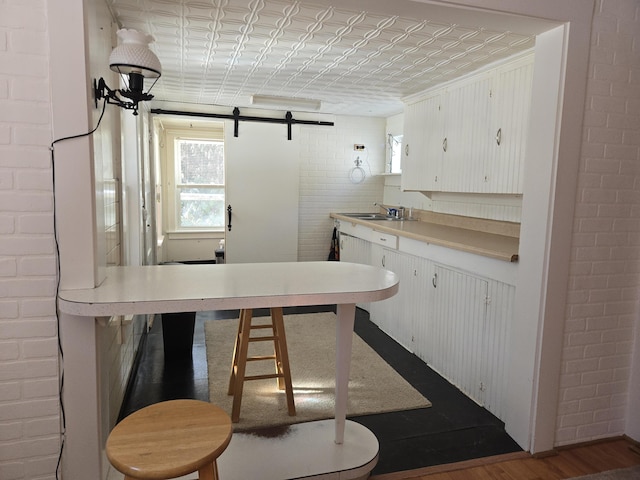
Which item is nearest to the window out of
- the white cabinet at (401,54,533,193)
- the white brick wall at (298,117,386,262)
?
the white brick wall at (298,117,386,262)

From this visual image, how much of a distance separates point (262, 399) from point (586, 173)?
224 cm

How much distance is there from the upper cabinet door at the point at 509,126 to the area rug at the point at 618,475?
1.66 m


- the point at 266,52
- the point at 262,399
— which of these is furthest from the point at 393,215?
the point at 262,399

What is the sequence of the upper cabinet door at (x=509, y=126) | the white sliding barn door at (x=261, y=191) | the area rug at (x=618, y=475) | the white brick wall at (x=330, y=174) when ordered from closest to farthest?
the area rug at (x=618, y=475)
the upper cabinet door at (x=509, y=126)
the white sliding barn door at (x=261, y=191)
the white brick wall at (x=330, y=174)

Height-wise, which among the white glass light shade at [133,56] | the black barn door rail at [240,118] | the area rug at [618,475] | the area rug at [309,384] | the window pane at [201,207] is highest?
the black barn door rail at [240,118]

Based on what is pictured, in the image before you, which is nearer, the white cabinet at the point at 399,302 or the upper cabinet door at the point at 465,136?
the upper cabinet door at the point at 465,136

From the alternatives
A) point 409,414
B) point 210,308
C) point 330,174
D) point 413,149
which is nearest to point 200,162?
point 330,174

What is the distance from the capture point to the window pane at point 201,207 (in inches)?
264

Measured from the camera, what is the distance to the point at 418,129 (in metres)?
4.14

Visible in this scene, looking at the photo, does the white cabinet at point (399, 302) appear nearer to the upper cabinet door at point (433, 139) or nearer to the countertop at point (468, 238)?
the countertop at point (468, 238)

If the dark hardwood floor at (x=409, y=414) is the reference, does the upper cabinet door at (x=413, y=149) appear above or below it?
above

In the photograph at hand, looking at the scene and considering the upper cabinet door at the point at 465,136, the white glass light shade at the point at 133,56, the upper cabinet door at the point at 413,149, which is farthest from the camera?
the upper cabinet door at the point at 413,149

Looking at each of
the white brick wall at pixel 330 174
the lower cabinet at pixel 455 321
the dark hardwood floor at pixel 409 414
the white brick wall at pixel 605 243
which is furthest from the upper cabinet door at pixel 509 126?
the white brick wall at pixel 330 174

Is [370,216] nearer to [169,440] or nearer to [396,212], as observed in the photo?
[396,212]
